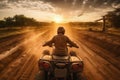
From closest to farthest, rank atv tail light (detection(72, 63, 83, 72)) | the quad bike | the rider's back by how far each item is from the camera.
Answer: the quad bike
atv tail light (detection(72, 63, 83, 72))
the rider's back

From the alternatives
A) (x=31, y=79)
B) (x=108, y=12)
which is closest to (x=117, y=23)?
(x=108, y=12)

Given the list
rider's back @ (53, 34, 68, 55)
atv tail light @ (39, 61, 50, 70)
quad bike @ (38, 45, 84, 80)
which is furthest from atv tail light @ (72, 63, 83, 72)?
rider's back @ (53, 34, 68, 55)

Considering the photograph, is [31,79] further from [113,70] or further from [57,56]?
[113,70]

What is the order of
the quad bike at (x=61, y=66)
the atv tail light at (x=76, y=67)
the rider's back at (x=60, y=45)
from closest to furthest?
the quad bike at (x=61, y=66) → the atv tail light at (x=76, y=67) → the rider's back at (x=60, y=45)

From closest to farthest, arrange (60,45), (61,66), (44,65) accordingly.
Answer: (61,66), (44,65), (60,45)

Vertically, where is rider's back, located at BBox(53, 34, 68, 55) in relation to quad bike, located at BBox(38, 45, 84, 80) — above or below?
above

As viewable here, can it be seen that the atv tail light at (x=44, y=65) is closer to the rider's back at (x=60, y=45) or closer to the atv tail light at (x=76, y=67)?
the atv tail light at (x=76, y=67)

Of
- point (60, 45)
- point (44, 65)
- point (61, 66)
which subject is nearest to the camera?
point (61, 66)

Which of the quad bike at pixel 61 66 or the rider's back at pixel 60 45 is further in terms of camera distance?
the rider's back at pixel 60 45

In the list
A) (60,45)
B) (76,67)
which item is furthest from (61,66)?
(60,45)

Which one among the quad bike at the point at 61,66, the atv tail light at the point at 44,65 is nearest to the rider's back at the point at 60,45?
the quad bike at the point at 61,66

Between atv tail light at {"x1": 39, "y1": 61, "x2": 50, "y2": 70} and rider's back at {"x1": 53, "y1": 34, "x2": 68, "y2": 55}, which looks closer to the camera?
atv tail light at {"x1": 39, "y1": 61, "x2": 50, "y2": 70}

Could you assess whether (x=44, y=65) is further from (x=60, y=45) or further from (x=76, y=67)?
(x=60, y=45)

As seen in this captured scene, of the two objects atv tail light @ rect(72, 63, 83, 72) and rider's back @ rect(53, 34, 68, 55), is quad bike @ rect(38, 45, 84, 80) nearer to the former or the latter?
atv tail light @ rect(72, 63, 83, 72)
